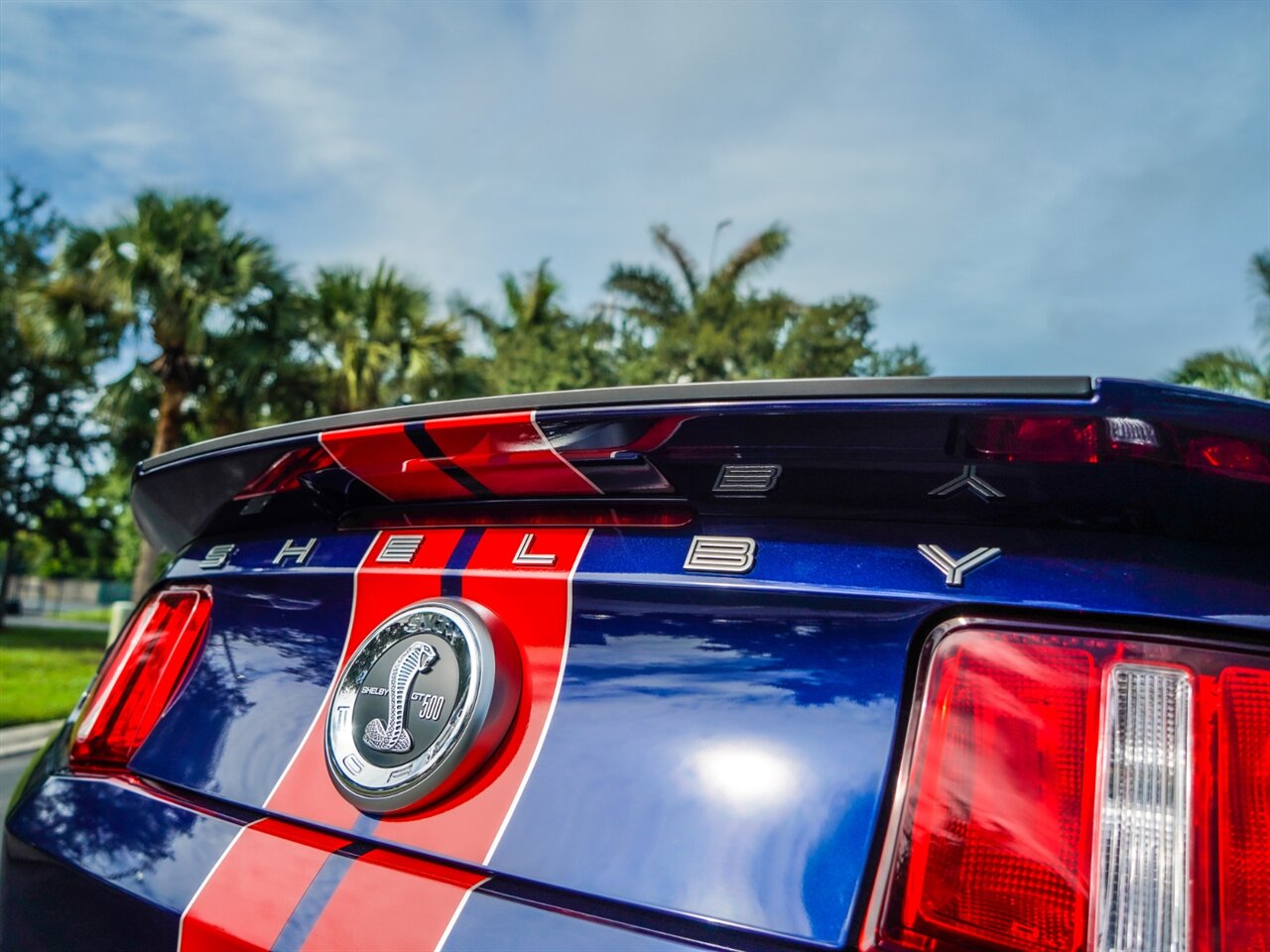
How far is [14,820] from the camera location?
1.27m

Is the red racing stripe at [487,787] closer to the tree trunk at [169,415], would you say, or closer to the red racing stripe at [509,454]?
the red racing stripe at [509,454]

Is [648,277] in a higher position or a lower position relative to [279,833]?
higher

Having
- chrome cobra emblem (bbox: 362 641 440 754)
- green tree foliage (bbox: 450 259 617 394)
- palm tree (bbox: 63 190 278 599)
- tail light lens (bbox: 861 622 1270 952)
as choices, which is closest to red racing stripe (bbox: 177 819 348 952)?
chrome cobra emblem (bbox: 362 641 440 754)

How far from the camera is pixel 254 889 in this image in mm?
976

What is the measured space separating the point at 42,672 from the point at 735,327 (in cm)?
1359

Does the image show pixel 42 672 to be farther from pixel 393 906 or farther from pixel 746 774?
pixel 746 774

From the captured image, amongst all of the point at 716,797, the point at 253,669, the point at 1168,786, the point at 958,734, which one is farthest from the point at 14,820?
the point at 1168,786

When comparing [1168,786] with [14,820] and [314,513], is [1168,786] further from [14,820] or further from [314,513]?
[14,820]

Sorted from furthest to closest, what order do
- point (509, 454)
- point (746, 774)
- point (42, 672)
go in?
point (42, 672) < point (509, 454) < point (746, 774)

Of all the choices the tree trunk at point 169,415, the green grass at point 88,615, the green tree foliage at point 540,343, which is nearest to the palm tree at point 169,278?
the tree trunk at point 169,415

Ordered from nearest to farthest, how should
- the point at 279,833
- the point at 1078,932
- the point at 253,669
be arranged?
the point at 1078,932 < the point at 279,833 < the point at 253,669

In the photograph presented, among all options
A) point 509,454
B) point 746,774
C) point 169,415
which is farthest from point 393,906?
point 169,415

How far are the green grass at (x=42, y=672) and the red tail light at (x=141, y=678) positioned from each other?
→ 329 inches

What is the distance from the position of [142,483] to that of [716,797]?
111cm
